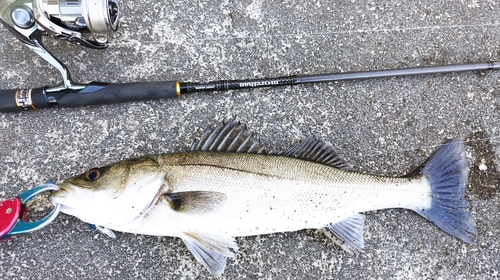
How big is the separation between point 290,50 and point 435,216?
1.36 m

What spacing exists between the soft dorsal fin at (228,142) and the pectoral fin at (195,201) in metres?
0.28

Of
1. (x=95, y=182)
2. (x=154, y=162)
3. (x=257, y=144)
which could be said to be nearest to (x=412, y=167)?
(x=257, y=144)

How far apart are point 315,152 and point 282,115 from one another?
0.39m

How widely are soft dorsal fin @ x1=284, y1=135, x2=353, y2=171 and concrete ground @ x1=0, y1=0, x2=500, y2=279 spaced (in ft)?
0.79

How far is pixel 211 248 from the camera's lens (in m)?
2.05

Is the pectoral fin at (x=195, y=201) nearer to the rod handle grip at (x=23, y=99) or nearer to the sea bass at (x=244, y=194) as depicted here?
the sea bass at (x=244, y=194)

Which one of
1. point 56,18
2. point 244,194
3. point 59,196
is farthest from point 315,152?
point 56,18

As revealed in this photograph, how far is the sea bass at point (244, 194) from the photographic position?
1961 millimetres

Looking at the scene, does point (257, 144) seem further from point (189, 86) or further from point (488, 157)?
point (488, 157)

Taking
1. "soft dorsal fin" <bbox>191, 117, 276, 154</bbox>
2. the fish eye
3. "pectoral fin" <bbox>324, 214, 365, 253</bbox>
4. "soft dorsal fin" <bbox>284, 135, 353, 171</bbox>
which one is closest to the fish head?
the fish eye

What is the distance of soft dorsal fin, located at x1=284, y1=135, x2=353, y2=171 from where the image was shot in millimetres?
2182

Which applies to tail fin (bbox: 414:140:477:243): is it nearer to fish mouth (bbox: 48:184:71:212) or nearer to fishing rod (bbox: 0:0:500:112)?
fishing rod (bbox: 0:0:500:112)

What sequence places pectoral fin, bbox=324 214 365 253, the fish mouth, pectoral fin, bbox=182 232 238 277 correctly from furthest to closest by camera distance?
pectoral fin, bbox=324 214 365 253 < pectoral fin, bbox=182 232 238 277 < the fish mouth

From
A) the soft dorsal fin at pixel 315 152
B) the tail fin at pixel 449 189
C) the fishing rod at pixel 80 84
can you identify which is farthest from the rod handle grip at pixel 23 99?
the tail fin at pixel 449 189
